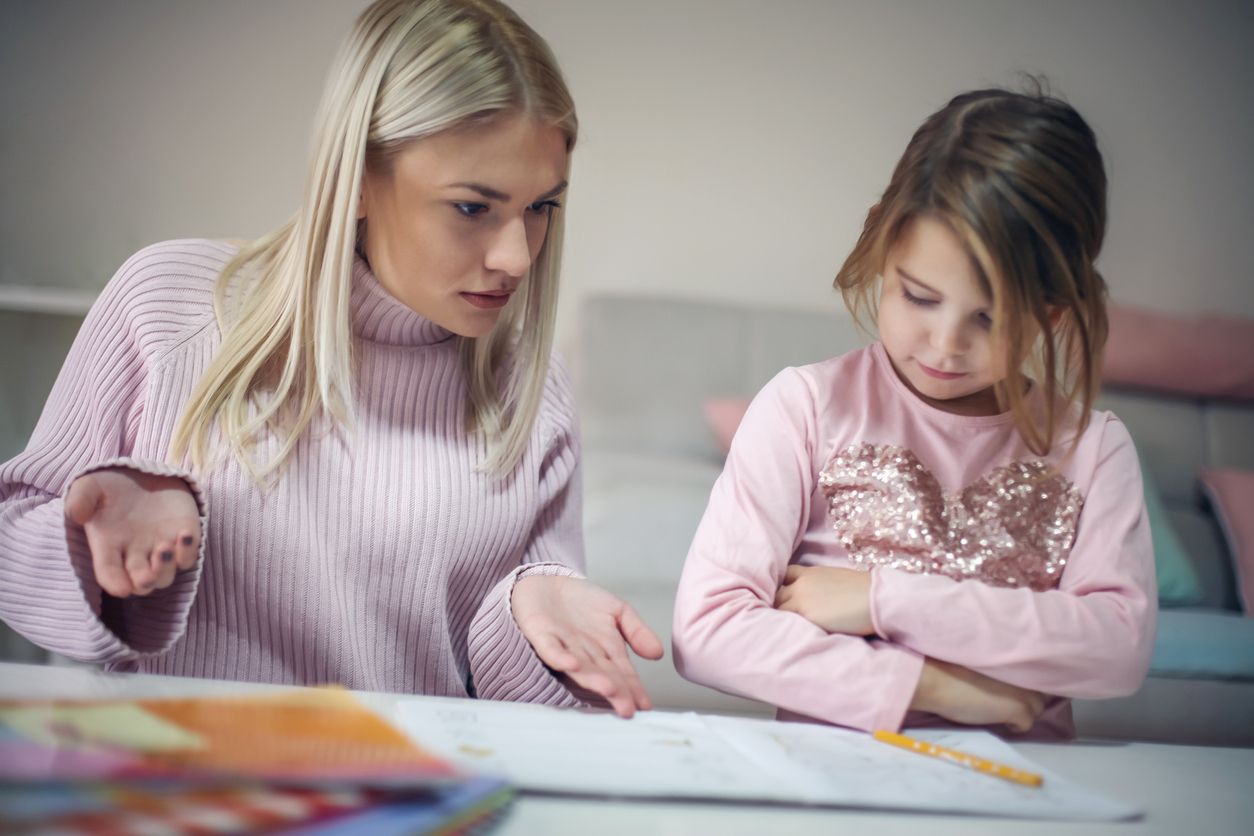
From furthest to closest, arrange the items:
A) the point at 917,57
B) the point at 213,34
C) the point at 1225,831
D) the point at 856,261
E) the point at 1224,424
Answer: the point at 1224,424 → the point at 213,34 → the point at 917,57 → the point at 856,261 → the point at 1225,831

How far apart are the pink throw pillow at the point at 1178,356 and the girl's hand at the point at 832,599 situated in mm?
916

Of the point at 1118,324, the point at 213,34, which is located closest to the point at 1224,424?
the point at 1118,324

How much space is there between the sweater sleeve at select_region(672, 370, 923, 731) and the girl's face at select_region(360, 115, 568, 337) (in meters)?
0.20

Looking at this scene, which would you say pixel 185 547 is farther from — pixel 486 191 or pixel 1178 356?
pixel 1178 356

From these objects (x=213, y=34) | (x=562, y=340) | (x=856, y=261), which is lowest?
(x=562, y=340)

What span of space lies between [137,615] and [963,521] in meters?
0.51

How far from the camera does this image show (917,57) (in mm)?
955

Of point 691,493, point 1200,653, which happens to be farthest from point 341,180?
point 1200,653

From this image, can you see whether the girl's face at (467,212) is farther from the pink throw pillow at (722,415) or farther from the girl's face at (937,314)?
the pink throw pillow at (722,415)

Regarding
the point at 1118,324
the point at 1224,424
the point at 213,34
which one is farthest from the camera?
the point at 1224,424

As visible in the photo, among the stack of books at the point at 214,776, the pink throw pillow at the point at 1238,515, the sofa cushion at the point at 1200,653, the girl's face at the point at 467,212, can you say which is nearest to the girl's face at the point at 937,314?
the girl's face at the point at 467,212

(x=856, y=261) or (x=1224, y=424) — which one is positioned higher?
(x=856, y=261)

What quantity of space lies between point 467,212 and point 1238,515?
1.24 m

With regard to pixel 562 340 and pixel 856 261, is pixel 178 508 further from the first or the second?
pixel 562 340
